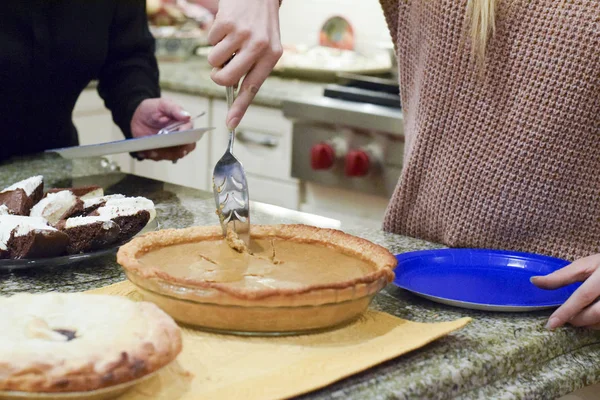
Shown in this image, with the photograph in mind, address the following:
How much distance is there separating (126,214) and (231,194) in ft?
0.49

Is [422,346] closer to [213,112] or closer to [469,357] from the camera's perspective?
[469,357]

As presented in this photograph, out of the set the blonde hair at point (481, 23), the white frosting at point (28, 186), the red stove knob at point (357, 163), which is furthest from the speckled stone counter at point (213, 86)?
the white frosting at point (28, 186)

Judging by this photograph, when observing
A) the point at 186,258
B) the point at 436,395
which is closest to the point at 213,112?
the point at 186,258

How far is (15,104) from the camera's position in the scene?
6.50 ft

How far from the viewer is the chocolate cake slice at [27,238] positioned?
109 centimetres

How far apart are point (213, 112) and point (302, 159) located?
471mm

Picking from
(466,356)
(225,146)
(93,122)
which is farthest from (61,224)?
(93,122)

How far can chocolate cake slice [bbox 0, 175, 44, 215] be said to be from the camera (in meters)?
1.20

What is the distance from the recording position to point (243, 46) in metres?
1.12

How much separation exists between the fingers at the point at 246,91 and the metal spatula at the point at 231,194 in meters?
0.02

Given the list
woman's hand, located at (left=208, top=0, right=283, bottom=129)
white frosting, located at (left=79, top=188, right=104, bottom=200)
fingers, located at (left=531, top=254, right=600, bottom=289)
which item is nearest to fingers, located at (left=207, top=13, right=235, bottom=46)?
woman's hand, located at (left=208, top=0, right=283, bottom=129)

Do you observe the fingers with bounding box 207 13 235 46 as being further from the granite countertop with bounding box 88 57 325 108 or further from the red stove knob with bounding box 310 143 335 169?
the granite countertop with bounding box 88 57 325 108

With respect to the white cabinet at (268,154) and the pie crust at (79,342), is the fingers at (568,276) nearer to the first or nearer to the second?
the pie crust at (79,342)

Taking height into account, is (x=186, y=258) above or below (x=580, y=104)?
below
